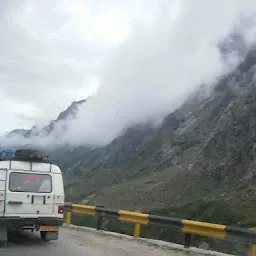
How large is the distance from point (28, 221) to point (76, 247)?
141 cm

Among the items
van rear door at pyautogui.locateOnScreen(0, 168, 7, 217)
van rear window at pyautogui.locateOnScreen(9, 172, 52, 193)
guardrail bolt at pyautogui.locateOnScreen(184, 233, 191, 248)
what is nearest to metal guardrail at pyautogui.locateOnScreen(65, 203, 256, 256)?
guardrail bolt at pyautogui.locateOnScreen(184, 233, 191, 248)

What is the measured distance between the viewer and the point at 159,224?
1303 centimetres

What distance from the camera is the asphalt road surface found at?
1080 centimetres

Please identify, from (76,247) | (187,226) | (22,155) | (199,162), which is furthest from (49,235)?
(199,162)

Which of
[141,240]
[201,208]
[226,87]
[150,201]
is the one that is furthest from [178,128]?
[141,240]

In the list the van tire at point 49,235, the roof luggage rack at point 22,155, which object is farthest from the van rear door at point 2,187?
the van tire at point 49,235

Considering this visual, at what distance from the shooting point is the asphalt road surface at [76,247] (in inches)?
425

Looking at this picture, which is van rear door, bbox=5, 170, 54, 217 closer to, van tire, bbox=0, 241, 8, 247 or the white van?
the white van

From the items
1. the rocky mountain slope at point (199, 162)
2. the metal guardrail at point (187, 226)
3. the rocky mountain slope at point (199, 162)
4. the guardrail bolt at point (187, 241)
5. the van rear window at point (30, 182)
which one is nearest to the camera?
the metal guardrail at point (187, 226)

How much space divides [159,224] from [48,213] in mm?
3181

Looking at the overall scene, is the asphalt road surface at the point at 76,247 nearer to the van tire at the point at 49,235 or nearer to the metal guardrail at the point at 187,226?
the van tire at the point at 49,235

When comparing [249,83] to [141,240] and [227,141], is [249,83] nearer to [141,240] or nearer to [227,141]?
[227,141]

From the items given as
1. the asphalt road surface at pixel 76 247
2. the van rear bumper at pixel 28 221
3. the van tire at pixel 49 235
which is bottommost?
the asphalt road surface at pixel 76 247

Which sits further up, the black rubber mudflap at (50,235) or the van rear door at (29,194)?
the van rear door at (29,194)
